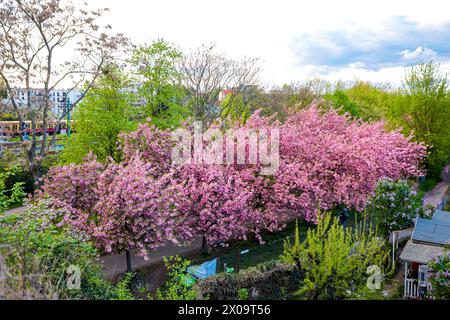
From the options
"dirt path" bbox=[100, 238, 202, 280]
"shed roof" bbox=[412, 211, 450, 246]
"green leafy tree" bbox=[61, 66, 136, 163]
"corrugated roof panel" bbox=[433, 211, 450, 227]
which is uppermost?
"green leafy tree" bbox=[61, 66, 136, 163]

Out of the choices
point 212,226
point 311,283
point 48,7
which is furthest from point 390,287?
point 48,7

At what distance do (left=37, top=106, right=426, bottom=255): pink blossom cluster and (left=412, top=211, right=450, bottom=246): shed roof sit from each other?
11.8 ft

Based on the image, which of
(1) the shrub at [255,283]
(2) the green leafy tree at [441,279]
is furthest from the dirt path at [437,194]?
(1) the shrub at [255,283]

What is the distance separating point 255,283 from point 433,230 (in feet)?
22.5

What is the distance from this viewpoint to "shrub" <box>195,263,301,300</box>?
984 cm

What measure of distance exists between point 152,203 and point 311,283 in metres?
5.06

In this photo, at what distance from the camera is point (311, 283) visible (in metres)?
9.09

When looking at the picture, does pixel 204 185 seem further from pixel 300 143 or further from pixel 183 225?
pixel 300 143

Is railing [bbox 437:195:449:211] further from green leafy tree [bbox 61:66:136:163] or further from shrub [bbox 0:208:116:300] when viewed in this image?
shrub [bbox 0:208:116:300]

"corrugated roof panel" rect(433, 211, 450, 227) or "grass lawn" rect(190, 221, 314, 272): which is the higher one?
"corrugated roof panel" rect(433, 211, 450, 227)

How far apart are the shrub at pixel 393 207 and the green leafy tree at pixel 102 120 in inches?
481

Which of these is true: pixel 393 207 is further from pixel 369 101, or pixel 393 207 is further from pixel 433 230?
pixel 369 101

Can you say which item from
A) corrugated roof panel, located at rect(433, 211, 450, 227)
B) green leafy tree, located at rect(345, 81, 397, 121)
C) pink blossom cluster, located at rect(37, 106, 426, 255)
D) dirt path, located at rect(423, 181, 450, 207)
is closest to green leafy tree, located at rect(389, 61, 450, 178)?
dirt path, located at rect(423, 181, 450, 207)
